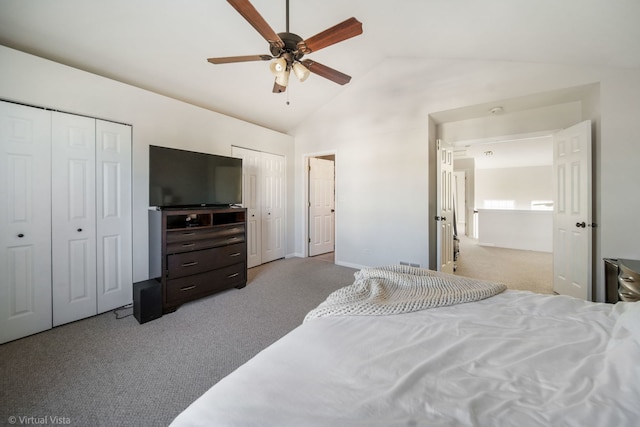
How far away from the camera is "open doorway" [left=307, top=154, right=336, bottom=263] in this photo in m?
4.96

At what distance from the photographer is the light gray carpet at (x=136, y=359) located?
1.38m

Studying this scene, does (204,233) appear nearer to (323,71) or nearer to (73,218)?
(73,218)

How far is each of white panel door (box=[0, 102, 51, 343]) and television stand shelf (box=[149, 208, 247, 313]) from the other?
2.69 feet

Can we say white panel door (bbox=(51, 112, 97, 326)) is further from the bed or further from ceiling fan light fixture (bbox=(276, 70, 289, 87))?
the bed

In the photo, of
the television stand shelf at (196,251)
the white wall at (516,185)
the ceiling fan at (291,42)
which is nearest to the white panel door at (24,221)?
the television stand shelf at (196,251)

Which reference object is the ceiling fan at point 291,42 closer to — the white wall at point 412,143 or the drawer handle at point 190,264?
the white wall at point 412,143

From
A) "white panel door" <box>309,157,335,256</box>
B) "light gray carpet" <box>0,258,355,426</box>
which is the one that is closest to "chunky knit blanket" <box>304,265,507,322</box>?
"light gray carpet" <box>0,258,355,426</box>

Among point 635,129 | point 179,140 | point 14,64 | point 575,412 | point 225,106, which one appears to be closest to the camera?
point 575,412

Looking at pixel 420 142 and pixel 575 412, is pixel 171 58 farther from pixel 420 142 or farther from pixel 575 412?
pixel 575 412

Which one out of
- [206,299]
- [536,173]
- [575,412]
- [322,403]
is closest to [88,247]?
[206,299]

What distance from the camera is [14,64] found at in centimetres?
200

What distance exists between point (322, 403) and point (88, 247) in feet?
9.69

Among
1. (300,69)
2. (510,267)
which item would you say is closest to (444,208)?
(510,267)

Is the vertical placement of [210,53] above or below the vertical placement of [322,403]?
above
